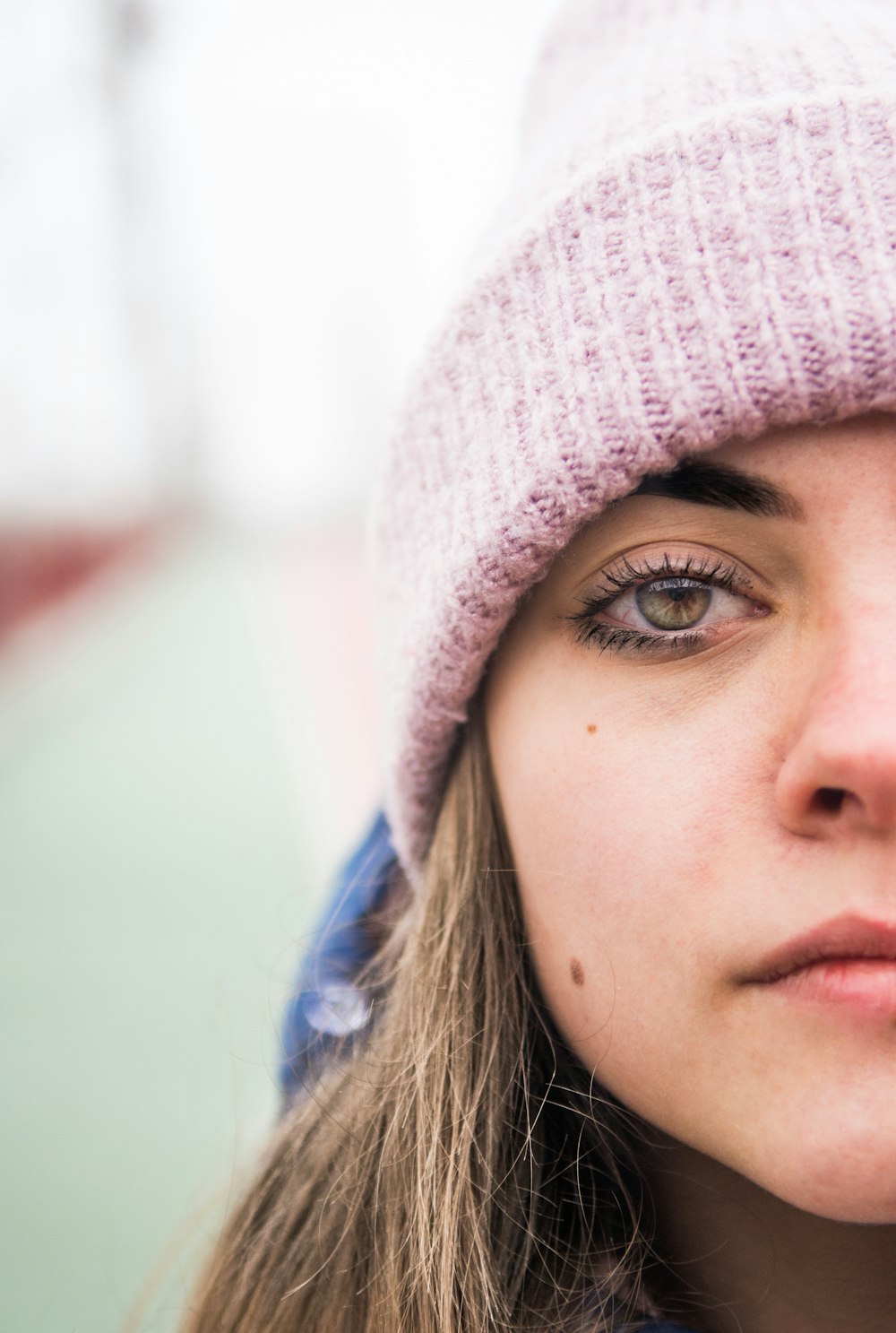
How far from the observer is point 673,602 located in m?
0.96

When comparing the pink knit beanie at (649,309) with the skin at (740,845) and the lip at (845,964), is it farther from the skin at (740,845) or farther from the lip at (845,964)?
the lip at (845,964)

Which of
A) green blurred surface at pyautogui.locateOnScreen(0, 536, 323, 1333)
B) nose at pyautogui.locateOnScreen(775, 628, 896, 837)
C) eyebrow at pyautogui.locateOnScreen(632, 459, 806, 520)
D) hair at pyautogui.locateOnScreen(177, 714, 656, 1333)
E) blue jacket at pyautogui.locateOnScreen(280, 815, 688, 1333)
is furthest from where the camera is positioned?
green blurred surface at pyautogui.locateOnScreen(0, 536, 323, 1333)

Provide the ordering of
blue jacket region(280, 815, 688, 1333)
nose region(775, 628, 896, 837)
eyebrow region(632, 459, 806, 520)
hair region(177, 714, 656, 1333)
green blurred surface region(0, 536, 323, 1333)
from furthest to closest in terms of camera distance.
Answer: green blurred surface region(0, 536, 323, 1333) → blue jacket region(280, 815, 688, 1333) → hair region(177, 714, 656, 1333) → eyebrow region(632, 459, 806, 520) → nose region(775, 628, 896, 837)

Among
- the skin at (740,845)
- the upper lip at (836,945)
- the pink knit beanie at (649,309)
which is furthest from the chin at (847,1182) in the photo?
Result: the pink knit beanie at (649,309)

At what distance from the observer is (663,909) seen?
0.85 meters

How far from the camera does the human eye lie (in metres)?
0.92

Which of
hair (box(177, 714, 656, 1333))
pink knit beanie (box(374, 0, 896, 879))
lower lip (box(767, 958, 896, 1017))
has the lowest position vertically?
hair (box(177, 714, 656, 1333))

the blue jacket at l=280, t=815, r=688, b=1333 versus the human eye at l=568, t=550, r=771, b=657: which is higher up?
the human eye at l=568, t=550, r=771, b=657

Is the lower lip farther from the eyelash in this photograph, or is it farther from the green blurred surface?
the green blurred surface

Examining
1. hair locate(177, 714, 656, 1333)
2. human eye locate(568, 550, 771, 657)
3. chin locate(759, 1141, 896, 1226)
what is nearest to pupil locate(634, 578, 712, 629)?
human eye locate(568, 550, 771, 657)

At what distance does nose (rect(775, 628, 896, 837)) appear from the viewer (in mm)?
750

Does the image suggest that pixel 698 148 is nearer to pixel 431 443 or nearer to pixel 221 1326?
pixel 431 443

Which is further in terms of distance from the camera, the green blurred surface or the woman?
the green blurred surface

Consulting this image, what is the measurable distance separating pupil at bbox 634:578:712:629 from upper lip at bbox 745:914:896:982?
0.29m
